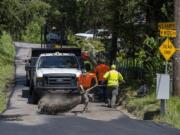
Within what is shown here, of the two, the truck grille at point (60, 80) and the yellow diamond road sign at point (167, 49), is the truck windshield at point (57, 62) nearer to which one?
the truck grille at point (60, 80)

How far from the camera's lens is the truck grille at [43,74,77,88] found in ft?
83.9

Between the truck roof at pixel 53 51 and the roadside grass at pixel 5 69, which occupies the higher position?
the truck roof at pixel 53 51

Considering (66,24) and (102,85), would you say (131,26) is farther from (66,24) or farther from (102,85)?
(66,24)

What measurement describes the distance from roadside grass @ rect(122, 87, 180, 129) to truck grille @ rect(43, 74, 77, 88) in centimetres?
249

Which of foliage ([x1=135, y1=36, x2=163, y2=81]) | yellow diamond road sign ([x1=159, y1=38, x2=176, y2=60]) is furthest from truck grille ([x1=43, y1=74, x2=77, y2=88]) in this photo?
yellow diamond road sign ([x1=159, y1=38, x2=176, y2=60])

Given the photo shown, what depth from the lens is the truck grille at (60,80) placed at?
2559 cm

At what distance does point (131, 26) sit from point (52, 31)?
38855mm

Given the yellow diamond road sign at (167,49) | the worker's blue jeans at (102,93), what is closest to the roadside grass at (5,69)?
the worker's blue jeans at (102,93)

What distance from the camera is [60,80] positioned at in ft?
84.2

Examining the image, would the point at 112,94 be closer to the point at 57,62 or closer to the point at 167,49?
the point at 57,62

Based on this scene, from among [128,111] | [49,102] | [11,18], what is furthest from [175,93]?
[11,18]

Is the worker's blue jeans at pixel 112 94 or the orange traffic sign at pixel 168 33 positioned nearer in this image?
the orange traffic sign at pixel 168 33

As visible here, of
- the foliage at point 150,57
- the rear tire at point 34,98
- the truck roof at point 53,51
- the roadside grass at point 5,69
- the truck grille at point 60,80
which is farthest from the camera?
the truck roof at point 53,51

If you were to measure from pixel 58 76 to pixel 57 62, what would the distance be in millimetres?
1283
